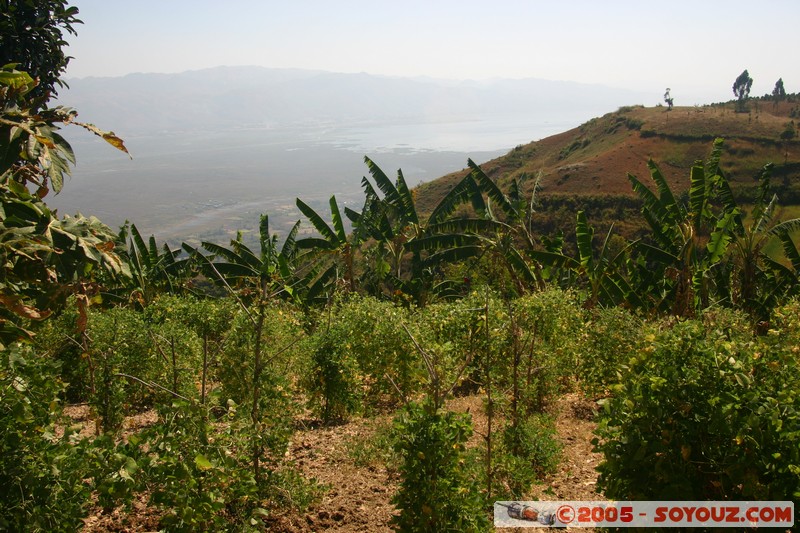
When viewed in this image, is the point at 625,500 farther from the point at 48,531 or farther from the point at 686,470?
the point at 48,531

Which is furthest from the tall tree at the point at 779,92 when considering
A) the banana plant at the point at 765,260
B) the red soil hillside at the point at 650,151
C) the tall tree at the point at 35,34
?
the tall tree at the point at 35,34

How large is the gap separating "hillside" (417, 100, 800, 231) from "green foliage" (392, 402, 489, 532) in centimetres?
4464

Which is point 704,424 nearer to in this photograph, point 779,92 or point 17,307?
point 17,307

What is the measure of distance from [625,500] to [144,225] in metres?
152

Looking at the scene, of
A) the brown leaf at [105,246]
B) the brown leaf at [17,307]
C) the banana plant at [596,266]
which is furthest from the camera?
the banana plant at [596,266]

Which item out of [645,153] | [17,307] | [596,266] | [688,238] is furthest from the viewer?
[645,153]

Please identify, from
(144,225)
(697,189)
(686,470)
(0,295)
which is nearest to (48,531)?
(0,295)

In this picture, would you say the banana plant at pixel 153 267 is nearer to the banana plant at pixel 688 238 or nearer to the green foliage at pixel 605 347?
the green foliage at pixel 605 347

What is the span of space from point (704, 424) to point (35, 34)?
866 centimetres

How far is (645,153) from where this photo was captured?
57.8 m

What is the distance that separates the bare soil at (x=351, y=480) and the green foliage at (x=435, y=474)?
898 mm

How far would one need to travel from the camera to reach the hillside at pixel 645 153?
49.3 meters

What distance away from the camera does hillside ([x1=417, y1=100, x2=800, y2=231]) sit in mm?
49344

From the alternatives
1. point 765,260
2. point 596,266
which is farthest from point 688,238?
point 765,260
